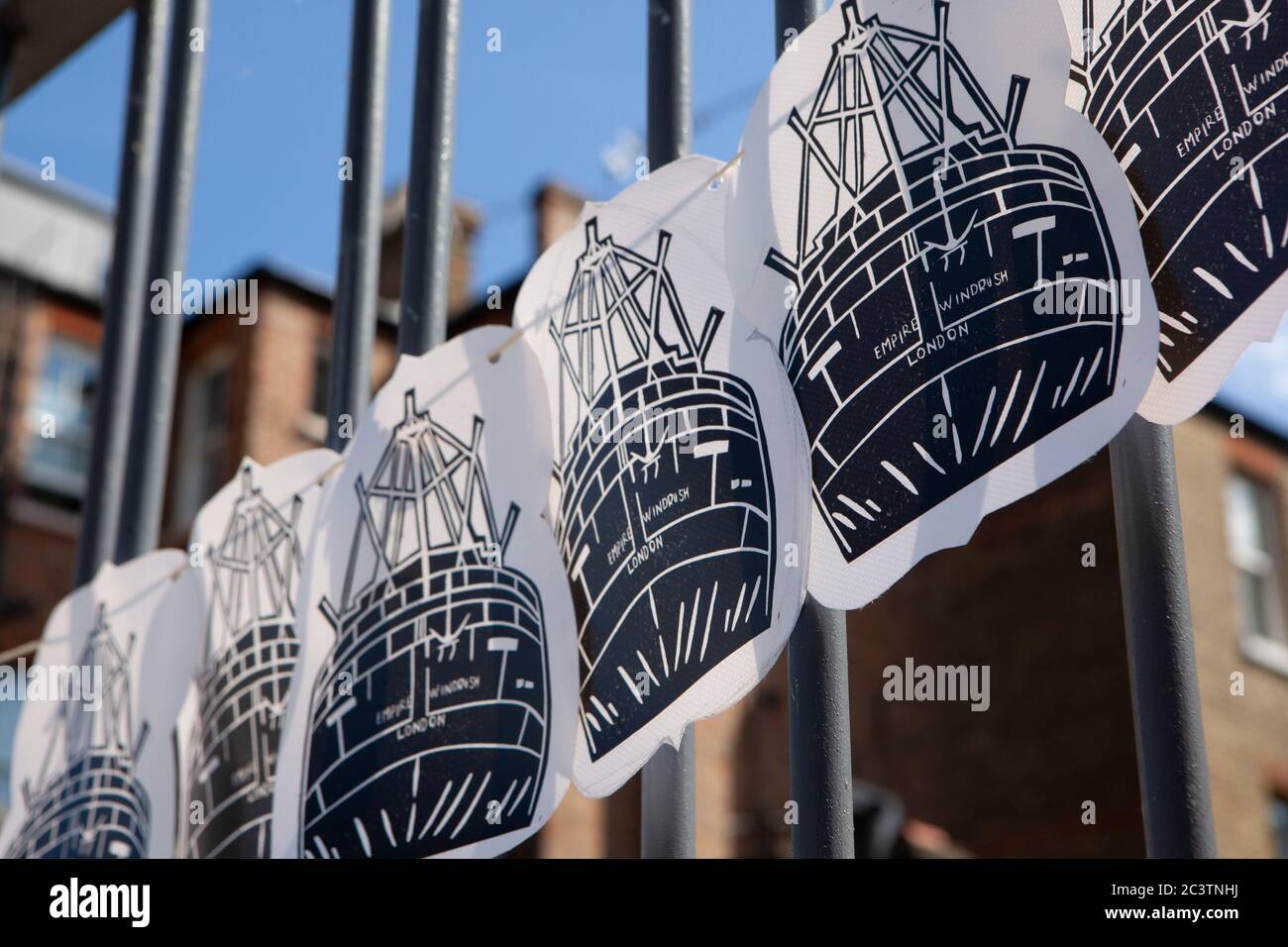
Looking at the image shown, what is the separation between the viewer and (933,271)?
8.01 ft

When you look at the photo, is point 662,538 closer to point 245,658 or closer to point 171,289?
point 245,658

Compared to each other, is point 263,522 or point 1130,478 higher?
point 263,522

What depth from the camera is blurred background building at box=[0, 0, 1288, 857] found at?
1183 centimetres

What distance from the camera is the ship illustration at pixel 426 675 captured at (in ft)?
10.2

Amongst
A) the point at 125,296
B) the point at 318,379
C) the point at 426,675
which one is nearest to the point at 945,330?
the point at 426,675

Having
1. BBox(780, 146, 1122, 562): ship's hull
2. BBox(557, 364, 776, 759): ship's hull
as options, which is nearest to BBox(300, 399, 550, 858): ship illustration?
BBox(557, 364, 776, 759): ship's hull

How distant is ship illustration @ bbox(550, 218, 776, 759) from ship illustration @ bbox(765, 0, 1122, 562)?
0.17 meters

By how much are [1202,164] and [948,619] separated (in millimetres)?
11692

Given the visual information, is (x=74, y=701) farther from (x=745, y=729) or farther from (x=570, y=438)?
(x=745, y=729)

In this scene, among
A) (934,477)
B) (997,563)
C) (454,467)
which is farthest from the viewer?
(997,563)

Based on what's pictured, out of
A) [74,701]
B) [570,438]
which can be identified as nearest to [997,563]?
[74,701]
